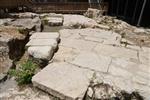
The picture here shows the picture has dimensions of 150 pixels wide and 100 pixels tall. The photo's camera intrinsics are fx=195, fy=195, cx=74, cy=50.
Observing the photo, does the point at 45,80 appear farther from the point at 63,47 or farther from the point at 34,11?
the point at 34,11

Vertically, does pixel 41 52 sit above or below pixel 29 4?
below

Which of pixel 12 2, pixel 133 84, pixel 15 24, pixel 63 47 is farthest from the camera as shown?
pixel 12 2

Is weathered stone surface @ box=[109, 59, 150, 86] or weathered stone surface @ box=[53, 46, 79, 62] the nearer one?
weathered stone surface @ box=[109, 59, 150, 86]

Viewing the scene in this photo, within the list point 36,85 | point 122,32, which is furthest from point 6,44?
point 122,32

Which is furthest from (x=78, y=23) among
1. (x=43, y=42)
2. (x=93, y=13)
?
(x=43, y=42)

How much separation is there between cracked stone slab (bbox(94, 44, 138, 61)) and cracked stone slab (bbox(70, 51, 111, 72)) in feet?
0.90

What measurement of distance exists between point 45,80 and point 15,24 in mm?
3272

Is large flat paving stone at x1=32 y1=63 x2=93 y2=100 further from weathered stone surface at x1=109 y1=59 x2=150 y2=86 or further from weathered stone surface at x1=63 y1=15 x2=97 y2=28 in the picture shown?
weathered stone surface at x1=63 y1=15 x2=97 y2=28

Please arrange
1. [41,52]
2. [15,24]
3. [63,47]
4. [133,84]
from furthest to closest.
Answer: [15,24]
[63,47]
[41,52]
[133,84]

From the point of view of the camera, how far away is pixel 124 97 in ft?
10.5

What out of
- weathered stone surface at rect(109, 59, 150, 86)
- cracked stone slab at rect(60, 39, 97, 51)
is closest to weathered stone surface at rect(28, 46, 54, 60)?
cracked stone slab at rect(60, 39, 97, 51)

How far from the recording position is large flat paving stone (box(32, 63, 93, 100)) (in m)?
3.04

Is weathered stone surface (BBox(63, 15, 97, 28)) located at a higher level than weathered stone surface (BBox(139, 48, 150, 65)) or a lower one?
higher

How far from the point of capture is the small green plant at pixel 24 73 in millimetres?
3430
